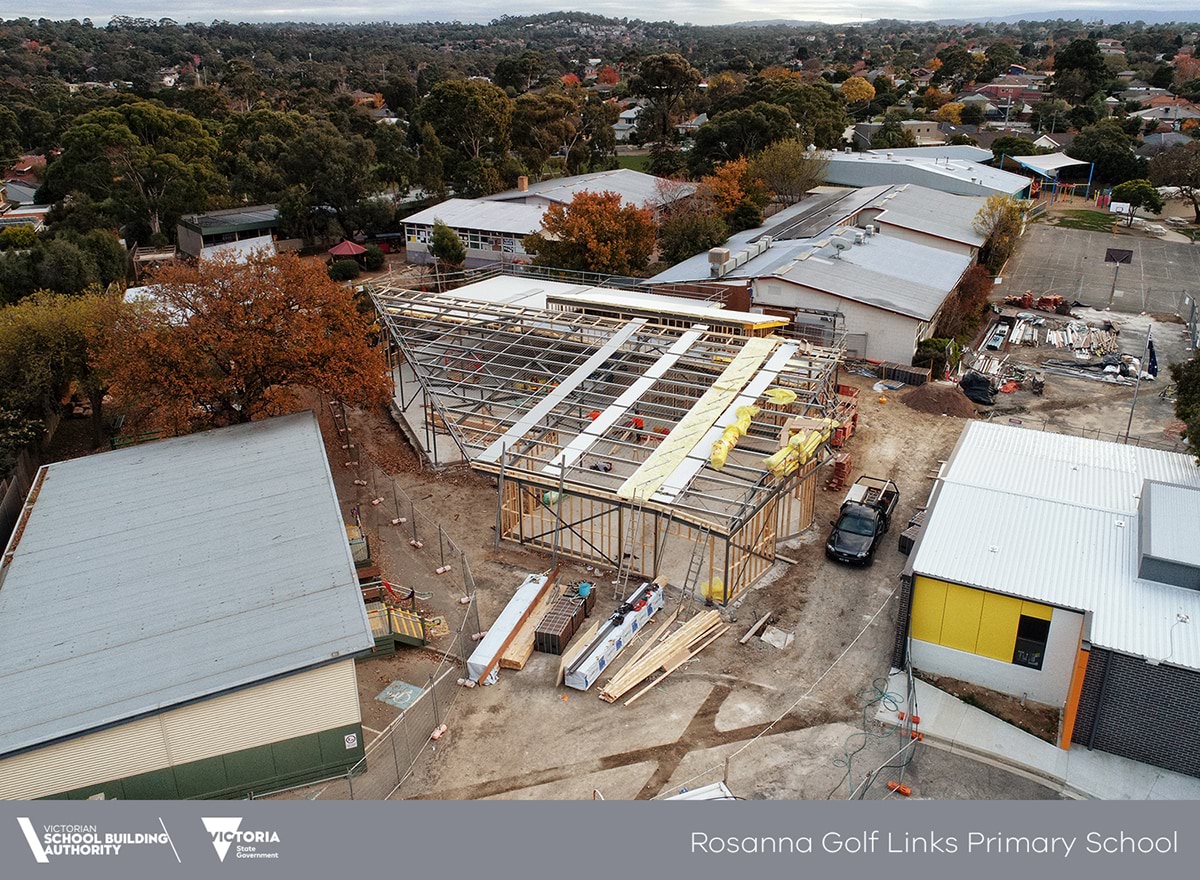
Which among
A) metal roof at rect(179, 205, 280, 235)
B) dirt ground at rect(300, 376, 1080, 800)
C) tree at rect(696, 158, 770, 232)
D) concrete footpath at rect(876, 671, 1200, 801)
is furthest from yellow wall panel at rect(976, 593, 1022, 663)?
metal roof at rect(179, 205, 280, 235)

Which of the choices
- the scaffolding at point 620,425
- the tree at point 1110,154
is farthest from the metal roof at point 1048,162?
the scaffolding at point 620,425

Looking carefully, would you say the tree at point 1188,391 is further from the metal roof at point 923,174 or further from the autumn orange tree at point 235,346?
the metal roof at point 923,174

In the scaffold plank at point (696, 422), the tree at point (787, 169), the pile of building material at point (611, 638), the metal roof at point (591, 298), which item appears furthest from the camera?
the tree at point (787, 169)

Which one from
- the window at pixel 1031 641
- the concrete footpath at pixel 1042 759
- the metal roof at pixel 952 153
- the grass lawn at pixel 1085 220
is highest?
the metal roof at pixel 952 153

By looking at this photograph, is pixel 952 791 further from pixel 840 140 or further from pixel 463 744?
pixel 840 140

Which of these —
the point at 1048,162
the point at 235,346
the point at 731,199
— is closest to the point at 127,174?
the point at 235,346

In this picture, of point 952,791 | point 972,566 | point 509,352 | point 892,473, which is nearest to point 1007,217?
point 892,473
